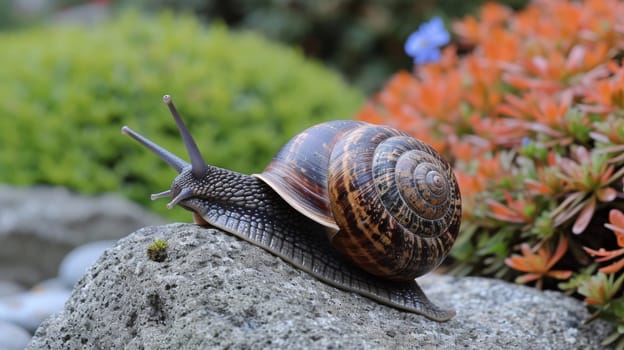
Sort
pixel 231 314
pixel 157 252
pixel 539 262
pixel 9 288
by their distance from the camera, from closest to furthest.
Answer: pixel 231 314
pixel 157 252
pixel 539 262
pixel 9 288

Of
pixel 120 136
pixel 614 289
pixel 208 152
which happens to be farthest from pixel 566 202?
pixel 120 136

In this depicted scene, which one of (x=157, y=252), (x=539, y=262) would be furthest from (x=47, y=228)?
(x=539, y=262)

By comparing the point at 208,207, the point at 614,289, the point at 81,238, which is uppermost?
the point at 81,238

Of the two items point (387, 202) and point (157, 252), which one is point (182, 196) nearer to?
point (157, 252)

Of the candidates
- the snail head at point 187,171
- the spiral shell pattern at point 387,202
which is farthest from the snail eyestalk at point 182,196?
the spiral shell pattern at point 387,202

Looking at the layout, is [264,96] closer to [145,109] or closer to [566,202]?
[145,109]

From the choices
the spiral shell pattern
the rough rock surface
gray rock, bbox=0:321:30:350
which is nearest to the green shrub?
gray rock, bbox=0:321:30:350
